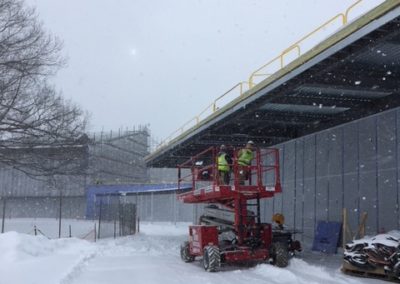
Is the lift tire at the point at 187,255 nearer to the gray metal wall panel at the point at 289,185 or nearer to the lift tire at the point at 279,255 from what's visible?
the lift tire at the point at 279,255

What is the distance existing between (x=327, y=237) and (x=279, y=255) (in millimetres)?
5893

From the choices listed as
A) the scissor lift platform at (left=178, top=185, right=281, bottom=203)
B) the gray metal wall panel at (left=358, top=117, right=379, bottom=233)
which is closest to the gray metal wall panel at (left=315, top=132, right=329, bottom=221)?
the gray metal wall panel at (left=358, top=117, right=379, bottom=233)

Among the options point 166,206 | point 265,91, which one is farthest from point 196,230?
point 166,206

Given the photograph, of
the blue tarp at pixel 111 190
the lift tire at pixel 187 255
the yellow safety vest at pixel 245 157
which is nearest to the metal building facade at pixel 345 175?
the yellow safety vest at pixel 245 157

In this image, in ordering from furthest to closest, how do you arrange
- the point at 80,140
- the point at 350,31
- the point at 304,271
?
the point at 80,140 → the point at 304,271 → the point at 350,31

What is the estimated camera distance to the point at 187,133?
26281 mm

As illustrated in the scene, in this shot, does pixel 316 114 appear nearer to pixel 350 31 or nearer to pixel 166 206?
pixel 350 31

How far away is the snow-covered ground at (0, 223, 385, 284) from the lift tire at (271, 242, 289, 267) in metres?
0.23

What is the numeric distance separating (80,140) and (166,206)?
2729 centimetres

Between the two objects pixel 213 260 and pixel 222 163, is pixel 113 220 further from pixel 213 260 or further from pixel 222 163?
pixel 213 260

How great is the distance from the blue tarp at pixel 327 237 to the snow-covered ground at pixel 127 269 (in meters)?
0.58

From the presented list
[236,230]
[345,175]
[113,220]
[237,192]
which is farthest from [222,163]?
[113,220]

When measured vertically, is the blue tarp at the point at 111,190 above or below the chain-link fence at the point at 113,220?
above

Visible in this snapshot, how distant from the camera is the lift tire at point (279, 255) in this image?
48.8ft
